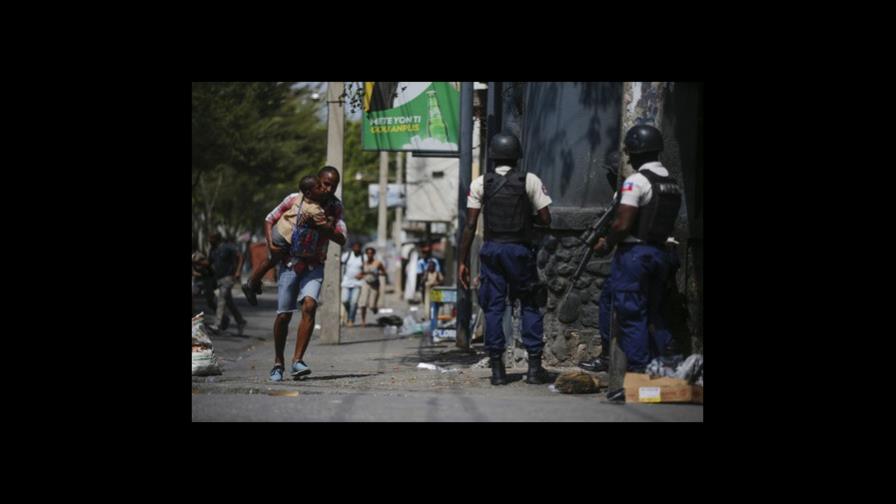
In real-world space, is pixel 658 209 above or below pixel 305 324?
above

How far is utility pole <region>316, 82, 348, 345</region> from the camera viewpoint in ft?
46.5

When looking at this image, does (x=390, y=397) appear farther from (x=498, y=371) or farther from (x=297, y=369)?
(x=297, y=369)

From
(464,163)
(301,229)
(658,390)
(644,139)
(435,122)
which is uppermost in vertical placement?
(435,122)

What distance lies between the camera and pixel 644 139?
673cm

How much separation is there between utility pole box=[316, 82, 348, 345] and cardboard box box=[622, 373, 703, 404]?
7.81 m

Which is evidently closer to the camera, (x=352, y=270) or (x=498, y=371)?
(x=498, y=371)

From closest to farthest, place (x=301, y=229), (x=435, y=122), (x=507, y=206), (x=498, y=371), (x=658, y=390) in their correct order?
1. (x=658, y=390)
2. (x=507, y=206)
3. (x=498, y=371)
4. (x=301, y=229)
5. (x=435, y=122)

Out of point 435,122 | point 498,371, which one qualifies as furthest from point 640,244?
point 435,122

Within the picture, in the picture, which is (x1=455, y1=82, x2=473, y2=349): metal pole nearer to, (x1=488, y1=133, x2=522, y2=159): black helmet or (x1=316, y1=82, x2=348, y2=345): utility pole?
(x1=316, y1=82, x2=348, y2=345): utility pole

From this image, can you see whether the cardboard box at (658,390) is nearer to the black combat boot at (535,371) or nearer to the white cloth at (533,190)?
the black combat boot at (535,371)

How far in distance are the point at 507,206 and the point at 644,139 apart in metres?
1.33

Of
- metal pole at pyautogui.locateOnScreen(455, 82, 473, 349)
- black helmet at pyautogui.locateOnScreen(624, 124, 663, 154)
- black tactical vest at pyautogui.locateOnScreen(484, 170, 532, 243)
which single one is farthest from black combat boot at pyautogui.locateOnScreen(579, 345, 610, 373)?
metal pole at pyautogui.locateOnScreen(455, 82, 473, 349)

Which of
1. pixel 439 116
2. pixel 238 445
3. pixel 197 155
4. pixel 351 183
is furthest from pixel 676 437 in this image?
pixel 351 183

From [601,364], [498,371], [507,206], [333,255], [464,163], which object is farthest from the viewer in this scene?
[333,255]
